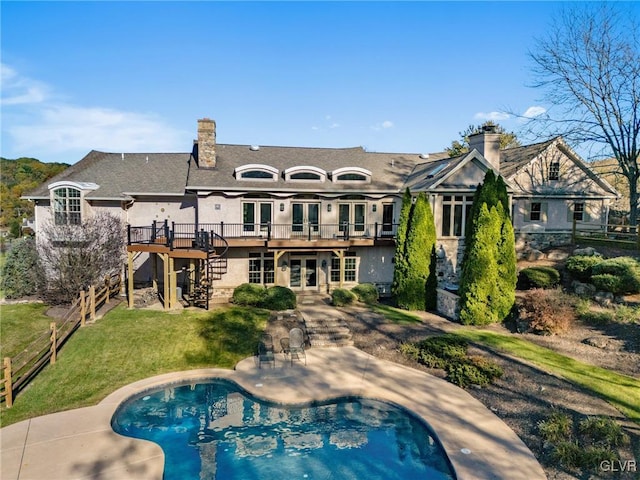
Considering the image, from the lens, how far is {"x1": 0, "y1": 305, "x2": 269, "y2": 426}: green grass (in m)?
11.0

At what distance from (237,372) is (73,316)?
26.6 feet

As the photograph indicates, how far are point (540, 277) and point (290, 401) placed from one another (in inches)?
543

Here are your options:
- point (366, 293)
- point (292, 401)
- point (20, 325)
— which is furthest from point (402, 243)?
point (20, 325)

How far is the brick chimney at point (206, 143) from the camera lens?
848 inches

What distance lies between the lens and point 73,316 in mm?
16125

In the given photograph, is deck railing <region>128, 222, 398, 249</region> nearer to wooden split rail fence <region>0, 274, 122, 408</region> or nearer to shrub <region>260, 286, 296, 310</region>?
wooden split rail fence <region>0, 274, 122, 408</region>

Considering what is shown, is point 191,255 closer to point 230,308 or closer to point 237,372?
point 230,308

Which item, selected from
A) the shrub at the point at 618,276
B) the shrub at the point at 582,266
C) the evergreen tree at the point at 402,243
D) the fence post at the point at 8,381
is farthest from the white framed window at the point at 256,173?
the shrub at the point at 618,276

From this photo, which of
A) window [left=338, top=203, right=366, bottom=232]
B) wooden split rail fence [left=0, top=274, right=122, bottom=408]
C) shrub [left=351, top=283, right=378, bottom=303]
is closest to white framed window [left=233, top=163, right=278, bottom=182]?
window [left=338, top=203, right=366, bottom=232]

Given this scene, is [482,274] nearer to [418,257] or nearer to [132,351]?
[418,257]

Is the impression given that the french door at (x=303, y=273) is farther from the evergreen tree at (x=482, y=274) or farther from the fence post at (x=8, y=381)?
the fence post at (x=8, y=381)

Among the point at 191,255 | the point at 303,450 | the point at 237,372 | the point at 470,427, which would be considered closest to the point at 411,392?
the point at 470,427

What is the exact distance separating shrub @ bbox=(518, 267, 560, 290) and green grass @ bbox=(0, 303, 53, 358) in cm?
1981

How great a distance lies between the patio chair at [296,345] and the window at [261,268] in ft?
23.8
